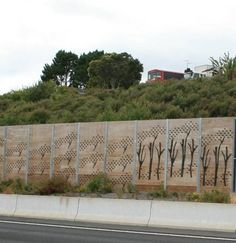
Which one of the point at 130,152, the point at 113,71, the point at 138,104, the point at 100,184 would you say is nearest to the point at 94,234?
the point at 100,184

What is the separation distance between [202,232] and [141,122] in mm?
10787

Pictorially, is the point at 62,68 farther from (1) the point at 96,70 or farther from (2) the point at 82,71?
(1) the point at 96,70

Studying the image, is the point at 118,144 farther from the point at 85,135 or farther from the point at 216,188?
the point at 216,188

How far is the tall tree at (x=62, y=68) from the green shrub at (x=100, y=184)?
85.5 m

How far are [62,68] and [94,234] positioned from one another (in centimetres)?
9955

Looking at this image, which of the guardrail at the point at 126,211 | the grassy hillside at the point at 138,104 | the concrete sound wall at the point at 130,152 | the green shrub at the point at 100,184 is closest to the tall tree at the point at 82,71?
the grassy hillside at the point at 138,104

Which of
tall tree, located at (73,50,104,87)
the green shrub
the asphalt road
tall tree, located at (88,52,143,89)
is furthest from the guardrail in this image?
tall tree, located at (73,50,104,87)

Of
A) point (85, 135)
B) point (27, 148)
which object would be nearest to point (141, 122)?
point (85, 135)

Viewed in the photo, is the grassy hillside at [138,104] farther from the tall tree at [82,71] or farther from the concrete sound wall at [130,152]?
the tall tree at [82,71]

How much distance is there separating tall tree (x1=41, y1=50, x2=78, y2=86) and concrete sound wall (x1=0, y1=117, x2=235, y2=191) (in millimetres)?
79874

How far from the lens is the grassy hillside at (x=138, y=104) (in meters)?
38.0

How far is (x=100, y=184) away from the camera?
29.5 meters

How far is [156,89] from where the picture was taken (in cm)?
4588

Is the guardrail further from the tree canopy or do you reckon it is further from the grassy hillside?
the tree canopy
